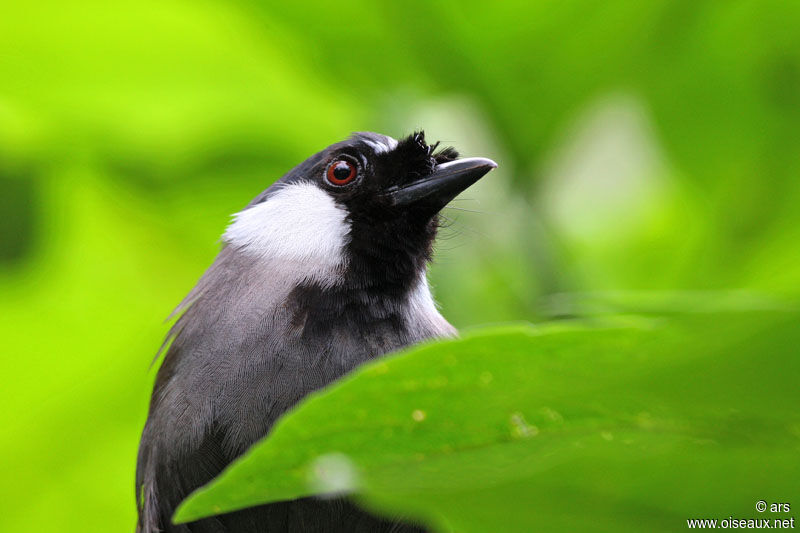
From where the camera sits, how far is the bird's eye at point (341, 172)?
2301 mm

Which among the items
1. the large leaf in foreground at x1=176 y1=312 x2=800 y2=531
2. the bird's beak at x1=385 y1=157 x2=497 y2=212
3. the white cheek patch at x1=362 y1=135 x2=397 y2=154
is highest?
the white cheek patch at x1=362 y1=135 x2=397 y2=154

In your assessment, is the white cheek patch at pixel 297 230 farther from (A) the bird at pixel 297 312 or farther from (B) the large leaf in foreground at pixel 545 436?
(B) the large leaf in foreground at pixel 545 436

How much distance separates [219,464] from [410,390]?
1210 mm

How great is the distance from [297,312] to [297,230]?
468mm

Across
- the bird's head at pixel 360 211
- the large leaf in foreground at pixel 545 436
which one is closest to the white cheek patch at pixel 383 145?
the bird's head at pixel 360 211

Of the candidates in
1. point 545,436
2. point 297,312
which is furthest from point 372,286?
point 545,436

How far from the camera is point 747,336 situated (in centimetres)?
44

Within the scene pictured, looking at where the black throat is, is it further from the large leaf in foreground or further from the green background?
the large leaf in foreground

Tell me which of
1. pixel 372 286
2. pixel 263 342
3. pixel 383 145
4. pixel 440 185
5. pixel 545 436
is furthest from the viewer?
pixel 383 145

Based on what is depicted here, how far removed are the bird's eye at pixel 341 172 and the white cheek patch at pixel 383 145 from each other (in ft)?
0.24

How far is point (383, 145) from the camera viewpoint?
2.27m

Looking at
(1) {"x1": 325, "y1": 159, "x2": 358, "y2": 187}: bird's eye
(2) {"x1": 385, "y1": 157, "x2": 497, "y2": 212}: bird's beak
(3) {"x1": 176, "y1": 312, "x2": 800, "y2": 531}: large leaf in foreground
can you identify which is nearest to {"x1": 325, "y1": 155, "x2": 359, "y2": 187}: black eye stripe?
(1) {"x1": 325, "y1": 159, "x2": 358, "y2": 187}: bird's eye

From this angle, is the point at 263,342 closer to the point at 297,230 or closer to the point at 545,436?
the point at 297,230

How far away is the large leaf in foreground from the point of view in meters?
0.49
